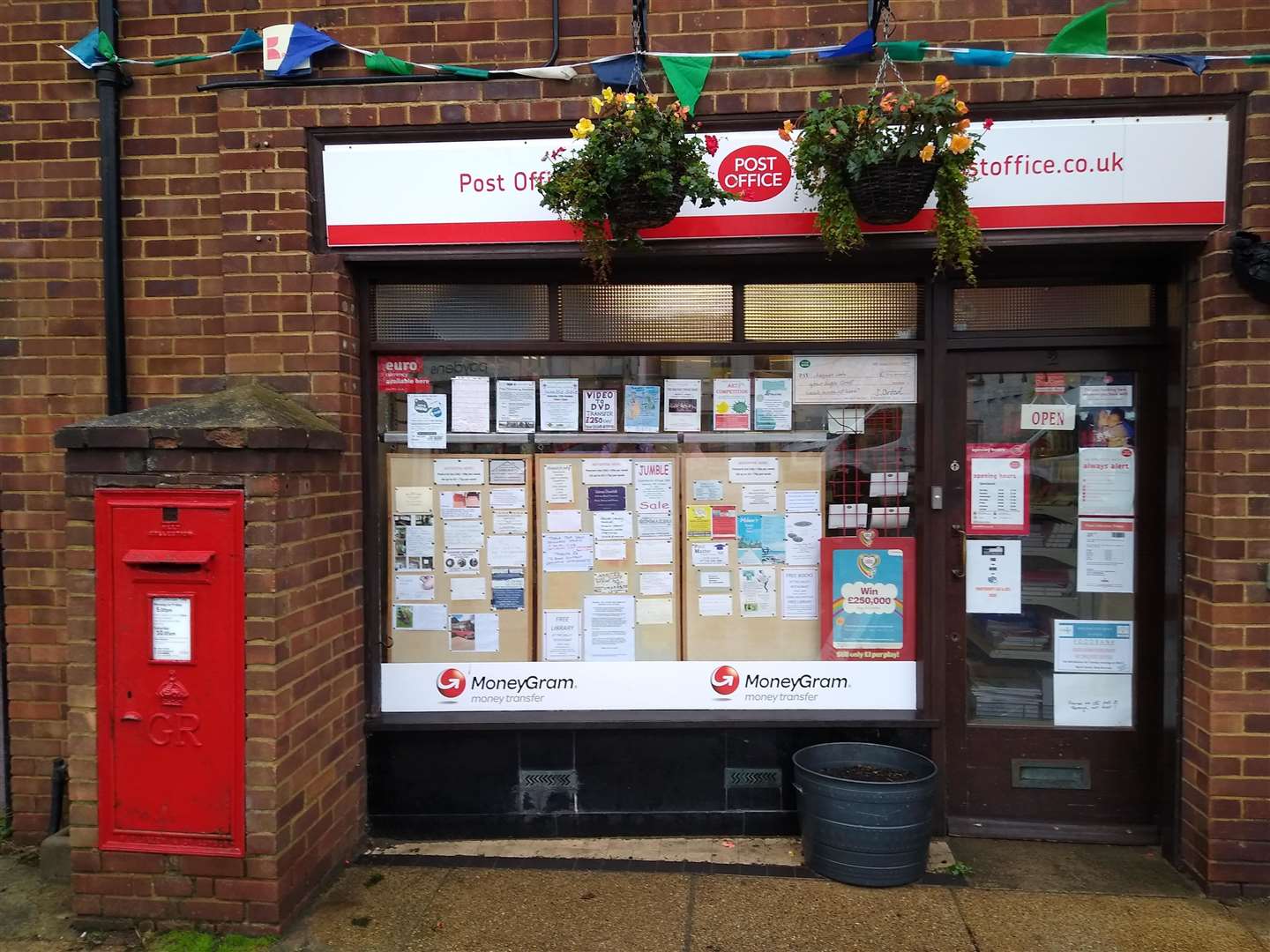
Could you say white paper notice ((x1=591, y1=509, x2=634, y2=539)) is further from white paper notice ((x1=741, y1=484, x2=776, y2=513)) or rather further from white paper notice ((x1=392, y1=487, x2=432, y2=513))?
white paper notice ((x1=392, y1=487, x2=432, y2=513))

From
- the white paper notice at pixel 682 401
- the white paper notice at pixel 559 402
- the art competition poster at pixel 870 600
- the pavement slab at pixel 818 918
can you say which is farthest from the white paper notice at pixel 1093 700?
the white paper notice at pixel 559 402

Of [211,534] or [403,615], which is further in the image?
[403,615]

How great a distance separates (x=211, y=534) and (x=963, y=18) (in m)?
3.93

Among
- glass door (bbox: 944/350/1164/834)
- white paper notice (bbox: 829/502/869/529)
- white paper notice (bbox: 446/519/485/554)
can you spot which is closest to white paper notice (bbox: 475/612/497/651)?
white paper notice (bbox: 446/519/485/554)

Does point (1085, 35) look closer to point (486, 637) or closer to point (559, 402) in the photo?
point (559, 402)

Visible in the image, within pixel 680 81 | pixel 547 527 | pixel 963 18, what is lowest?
pixel 547 527

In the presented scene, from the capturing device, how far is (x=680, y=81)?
3.76m

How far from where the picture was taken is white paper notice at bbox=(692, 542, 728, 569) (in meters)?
4.29

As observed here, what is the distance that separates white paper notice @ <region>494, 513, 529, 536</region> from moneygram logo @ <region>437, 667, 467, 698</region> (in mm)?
743

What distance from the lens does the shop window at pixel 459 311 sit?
13.8 feet

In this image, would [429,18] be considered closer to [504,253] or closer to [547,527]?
[504,253]

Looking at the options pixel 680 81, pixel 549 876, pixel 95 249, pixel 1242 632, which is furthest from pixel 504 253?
pixel 1242 632

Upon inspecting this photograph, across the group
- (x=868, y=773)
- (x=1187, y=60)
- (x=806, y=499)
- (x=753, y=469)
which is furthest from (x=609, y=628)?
(x=1187, y=60)

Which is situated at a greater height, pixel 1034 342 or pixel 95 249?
pixel 95 249
